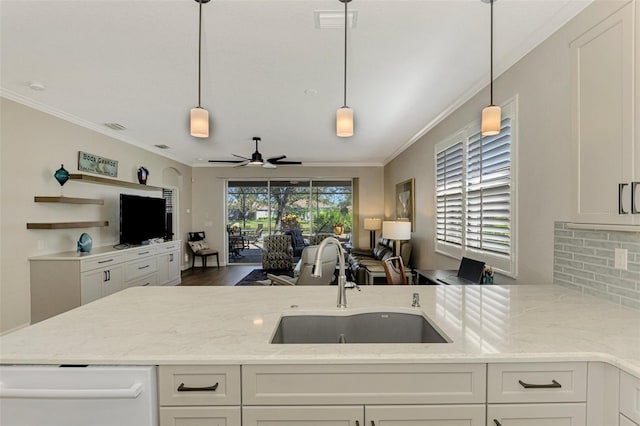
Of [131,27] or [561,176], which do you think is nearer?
[561,176]

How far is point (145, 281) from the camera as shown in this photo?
190 inches

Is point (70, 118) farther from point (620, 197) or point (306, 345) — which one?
point (620, 197)

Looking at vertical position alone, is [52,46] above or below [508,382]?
above

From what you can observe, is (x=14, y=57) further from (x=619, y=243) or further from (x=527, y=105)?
(x=619, y=243)

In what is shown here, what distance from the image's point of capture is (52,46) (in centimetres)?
230

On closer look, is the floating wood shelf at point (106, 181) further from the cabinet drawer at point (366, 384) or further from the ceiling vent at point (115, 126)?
the cabinet drawer at point (366, 384)

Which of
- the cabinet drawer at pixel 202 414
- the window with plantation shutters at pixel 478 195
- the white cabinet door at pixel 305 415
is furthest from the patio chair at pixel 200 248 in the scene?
the white cabinet door at pixel 305 415

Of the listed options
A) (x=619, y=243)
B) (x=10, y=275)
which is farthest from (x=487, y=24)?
(x=10, y=275)

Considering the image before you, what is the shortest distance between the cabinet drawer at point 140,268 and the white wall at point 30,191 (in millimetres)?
688

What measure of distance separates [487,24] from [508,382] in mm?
2179

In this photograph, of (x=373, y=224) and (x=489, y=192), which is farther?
(x=373, y=224)

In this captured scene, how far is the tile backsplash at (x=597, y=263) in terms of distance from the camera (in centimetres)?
146

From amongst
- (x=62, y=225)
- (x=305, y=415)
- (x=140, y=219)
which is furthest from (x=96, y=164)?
(x=305, y=415)

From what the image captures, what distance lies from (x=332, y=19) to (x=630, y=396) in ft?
7.56
